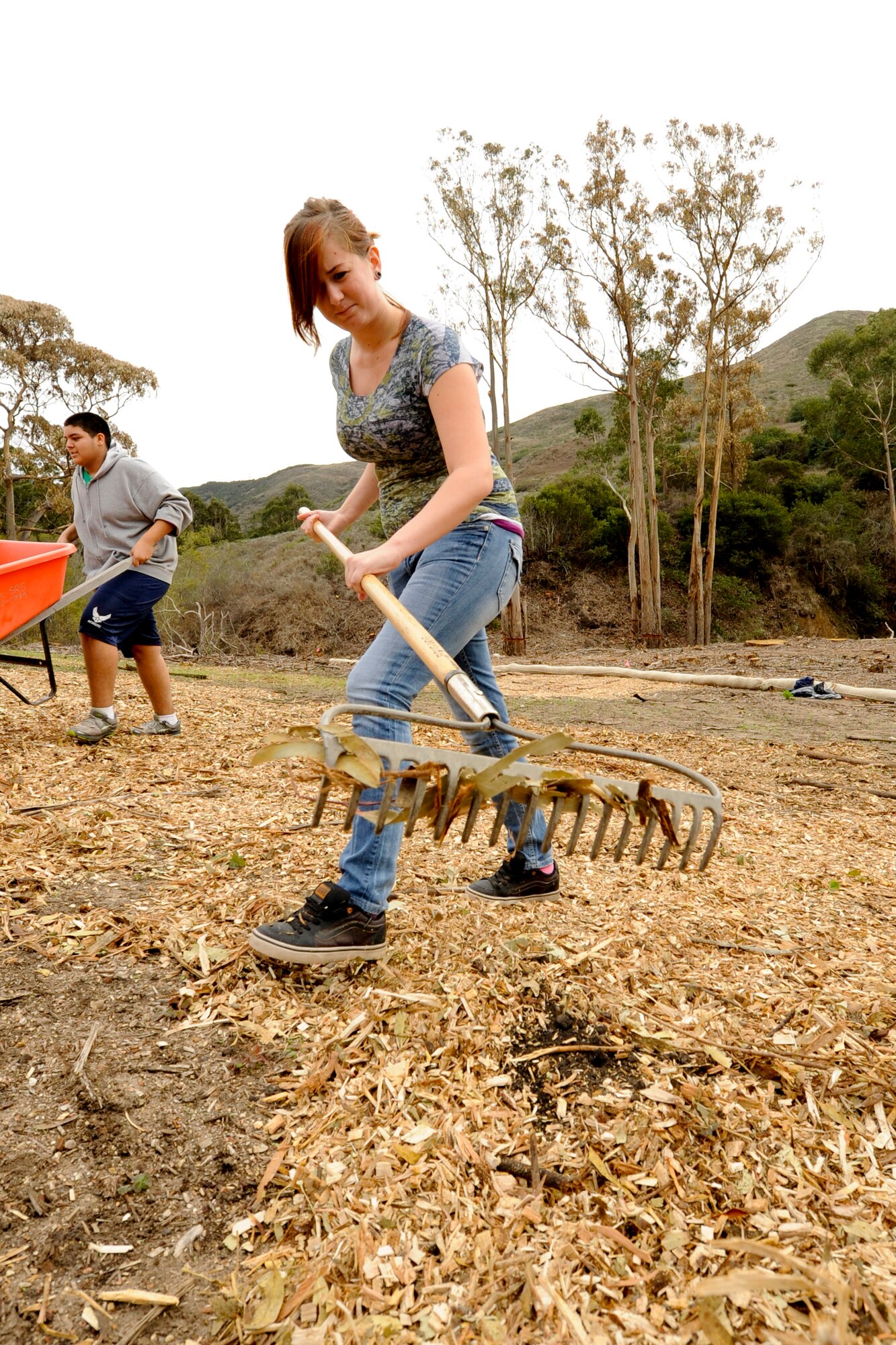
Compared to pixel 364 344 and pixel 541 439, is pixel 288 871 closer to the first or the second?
pixel 364 344

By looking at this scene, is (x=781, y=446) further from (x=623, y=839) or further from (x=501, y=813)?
(x=501, y=813)

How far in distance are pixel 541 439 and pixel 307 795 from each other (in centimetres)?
5059

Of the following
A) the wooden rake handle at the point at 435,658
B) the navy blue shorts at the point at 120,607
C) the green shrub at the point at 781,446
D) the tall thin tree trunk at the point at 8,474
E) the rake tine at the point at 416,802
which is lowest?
the rake tine at the point at 416,802

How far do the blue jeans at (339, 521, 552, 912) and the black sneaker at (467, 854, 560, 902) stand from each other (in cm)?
48

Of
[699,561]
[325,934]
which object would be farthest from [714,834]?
[699,561]

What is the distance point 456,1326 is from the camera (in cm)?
122

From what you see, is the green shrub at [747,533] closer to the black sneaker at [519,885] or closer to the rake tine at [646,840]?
the black sneaker at [519,885]

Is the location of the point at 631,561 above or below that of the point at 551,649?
above

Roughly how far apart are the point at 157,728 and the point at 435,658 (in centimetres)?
336

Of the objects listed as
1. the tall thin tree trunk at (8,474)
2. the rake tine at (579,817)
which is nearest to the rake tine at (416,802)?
the rake tine at (579,817)

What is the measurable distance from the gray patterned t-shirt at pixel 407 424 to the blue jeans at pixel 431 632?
0.10m

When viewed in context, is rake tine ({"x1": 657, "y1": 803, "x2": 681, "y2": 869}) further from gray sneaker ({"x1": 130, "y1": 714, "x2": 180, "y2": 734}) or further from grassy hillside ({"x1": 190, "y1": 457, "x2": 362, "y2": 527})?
grassy hillside ({"x1": 190, "y1": 457, "x2": 362, "y2": 527})

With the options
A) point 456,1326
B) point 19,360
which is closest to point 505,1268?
point 456,1326

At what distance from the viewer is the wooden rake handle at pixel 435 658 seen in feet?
5.72
